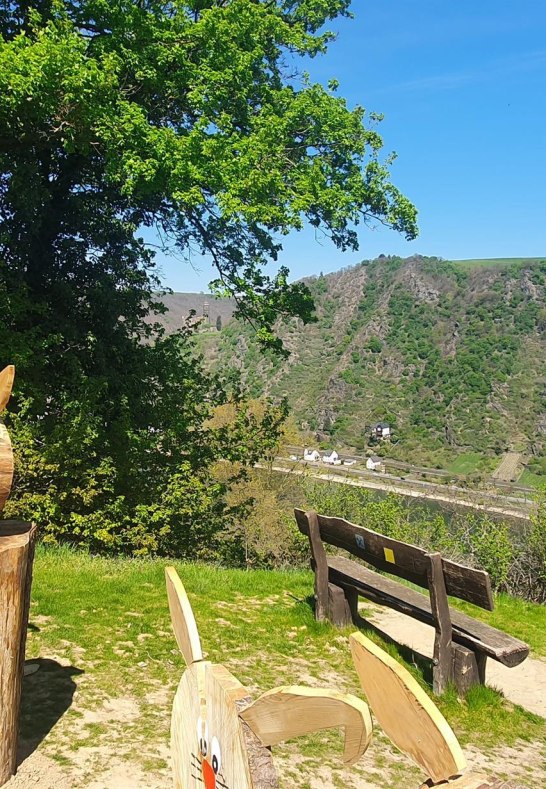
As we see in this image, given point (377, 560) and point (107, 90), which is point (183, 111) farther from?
point (377, 560)

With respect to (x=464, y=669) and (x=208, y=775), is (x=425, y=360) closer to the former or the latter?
(x=464, y=669)

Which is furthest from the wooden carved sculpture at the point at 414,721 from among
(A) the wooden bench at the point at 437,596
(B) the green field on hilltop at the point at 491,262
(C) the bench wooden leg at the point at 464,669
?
(B) the green field on hilltop at the point at 491,262

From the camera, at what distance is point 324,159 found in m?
10.5

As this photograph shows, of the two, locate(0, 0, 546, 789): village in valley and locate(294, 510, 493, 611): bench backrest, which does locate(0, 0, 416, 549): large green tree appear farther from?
locate(294, 510, 493, 611): bench backrest

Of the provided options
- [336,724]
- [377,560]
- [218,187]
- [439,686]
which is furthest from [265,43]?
[336,724]

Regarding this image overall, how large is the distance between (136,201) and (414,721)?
12248 mm

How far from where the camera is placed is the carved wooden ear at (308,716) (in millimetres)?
938

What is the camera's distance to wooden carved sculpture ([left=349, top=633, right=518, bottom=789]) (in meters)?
0.90

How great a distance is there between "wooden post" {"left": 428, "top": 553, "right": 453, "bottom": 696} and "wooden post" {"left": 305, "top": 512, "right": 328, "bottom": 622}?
156 cm

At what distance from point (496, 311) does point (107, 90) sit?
10034 cm


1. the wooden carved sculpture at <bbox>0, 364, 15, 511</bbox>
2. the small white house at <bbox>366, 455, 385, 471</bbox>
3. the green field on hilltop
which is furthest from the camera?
the green field on hilltop

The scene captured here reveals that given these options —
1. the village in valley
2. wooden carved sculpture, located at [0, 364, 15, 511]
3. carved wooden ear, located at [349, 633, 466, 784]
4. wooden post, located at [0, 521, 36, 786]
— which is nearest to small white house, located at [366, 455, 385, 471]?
the village in valley

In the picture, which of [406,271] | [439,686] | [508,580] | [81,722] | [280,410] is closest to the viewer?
[81,722]

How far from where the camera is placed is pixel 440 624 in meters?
5.05
